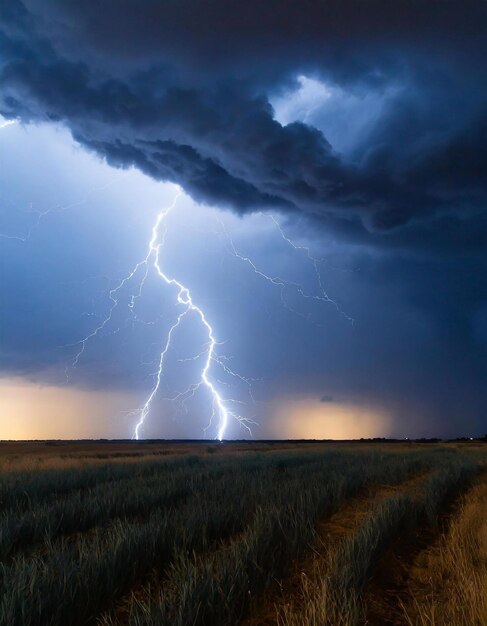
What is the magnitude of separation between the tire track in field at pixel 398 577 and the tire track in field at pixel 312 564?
0.47 metres

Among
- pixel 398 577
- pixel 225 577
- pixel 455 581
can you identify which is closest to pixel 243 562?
pixel 225 577

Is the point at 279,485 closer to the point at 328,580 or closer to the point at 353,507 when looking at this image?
the point at 353,507

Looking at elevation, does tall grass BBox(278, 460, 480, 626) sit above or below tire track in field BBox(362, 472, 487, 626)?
above

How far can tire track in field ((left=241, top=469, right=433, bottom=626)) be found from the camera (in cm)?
344

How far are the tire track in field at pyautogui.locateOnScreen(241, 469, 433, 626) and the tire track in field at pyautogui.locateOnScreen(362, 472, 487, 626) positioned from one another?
18.7 inches

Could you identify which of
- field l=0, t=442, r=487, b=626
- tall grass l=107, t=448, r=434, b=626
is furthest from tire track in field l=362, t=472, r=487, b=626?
tall grass l=107, t=448, r=434, b=626

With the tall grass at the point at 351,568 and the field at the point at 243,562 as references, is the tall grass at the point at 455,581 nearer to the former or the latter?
the field at the point at 243,562

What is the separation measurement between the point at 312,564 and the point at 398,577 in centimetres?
86

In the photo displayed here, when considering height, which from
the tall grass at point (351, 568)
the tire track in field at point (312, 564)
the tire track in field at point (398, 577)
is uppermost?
the tall grass at point (351, 568)

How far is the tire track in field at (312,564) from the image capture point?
3.44 metres

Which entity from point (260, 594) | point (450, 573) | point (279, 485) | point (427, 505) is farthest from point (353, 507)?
point (260, 594)

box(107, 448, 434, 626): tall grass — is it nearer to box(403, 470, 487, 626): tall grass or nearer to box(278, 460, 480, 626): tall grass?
box(278, 460, 480, 626): tall grass

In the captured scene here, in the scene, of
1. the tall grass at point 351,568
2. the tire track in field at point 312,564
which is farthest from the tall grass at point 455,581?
the tire track in field at point 312,564

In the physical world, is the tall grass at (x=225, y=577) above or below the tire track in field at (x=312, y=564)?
above
